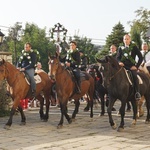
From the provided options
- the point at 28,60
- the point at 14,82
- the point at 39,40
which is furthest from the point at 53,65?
the point at 39,40

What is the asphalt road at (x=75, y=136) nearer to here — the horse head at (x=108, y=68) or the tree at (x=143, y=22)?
the horse head at (x=108, y=68)

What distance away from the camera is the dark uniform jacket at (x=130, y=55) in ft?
35.5

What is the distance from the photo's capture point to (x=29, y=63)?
1165 cm

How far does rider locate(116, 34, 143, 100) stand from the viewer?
10727mm

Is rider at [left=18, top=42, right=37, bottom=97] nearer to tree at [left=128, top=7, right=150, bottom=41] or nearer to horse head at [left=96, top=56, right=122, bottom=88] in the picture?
horse head at [left=96, top=56, right=122, bottom=88]

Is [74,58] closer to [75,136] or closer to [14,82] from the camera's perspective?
[14,82]

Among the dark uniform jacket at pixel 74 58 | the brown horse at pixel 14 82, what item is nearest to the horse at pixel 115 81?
the dark uniform jacket at pixel 74 58

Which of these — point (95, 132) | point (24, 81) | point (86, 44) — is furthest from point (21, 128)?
point (86, 44)

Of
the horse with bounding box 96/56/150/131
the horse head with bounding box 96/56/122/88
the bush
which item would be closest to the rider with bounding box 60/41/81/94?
the horse with bounding box 96/56/150/131

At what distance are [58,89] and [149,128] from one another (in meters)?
3.14

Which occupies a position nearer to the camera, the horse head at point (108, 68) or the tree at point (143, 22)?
the horse head at point (108, 68)

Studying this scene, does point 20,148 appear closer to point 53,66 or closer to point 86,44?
point 53,66

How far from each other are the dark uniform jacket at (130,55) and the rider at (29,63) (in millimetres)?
3017

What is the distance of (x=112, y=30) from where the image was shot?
5319cm
